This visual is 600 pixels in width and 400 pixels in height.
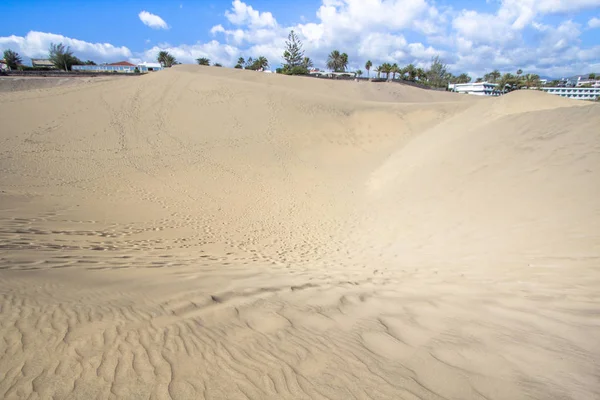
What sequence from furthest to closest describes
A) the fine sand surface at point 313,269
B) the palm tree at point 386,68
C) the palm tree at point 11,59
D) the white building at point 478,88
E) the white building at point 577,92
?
the white building at point 577,92, the white building at point 478,88, the palm tree at point 386,68, the palm tree at point 11,59, the fine sand surface at point 313,269

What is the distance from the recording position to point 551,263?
4.17m

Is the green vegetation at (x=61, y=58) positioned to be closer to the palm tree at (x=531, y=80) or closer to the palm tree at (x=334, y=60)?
the palm tree at (x=334, y=60)

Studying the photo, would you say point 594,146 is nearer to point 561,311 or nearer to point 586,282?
point 586,282

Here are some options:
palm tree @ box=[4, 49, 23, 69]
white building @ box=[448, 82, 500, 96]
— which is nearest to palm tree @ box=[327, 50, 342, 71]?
white building @ box=[448, 82, 500, 96]

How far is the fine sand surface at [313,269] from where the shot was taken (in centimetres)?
223

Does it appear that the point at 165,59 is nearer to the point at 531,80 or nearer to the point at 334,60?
the point at 334,60

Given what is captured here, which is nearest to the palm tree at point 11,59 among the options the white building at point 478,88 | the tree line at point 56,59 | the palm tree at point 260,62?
the tree line at point 56,59

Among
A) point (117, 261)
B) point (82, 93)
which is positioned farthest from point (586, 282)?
point (82, 93)

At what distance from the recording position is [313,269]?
515cm

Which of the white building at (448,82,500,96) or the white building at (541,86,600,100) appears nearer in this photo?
the white building at (448,82,500,96)

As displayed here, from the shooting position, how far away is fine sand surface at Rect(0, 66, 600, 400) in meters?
2.23

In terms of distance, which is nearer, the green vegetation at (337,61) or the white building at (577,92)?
the green vegetation at (337,61)

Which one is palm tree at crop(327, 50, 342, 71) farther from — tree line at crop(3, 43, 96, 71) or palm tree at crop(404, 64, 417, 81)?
tree line at crop(3, 43, 96, 71)

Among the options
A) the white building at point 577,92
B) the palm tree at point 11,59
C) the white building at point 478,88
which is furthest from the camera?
the white building at point 577,92
